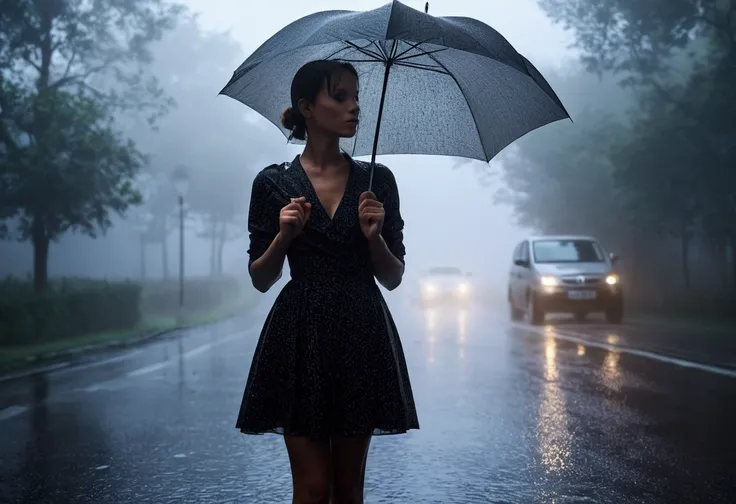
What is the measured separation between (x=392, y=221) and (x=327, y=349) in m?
0.51

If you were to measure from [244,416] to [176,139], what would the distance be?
33393 millimetres

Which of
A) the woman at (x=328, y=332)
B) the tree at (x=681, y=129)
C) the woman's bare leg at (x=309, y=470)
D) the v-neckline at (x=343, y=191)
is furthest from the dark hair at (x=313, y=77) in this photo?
the tree at (x=681, y=129)

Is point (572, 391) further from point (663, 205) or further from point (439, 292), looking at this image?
point (439, 292)

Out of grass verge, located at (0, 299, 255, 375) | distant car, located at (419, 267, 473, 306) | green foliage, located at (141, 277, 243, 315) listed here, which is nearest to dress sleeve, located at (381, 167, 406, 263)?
grass verge, located at (0, 299, 255, 375)

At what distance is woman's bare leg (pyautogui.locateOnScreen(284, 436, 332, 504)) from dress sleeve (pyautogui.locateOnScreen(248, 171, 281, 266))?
63 centimetres

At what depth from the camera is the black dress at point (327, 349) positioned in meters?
2.92

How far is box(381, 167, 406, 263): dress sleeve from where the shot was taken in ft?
10.3

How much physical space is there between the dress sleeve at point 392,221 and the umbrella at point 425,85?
37 centimetres

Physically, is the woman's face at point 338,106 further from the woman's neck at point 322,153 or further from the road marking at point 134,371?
the road marking at point 134,371

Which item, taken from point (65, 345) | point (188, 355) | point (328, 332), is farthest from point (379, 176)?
point (65, 345)

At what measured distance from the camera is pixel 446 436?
6910 mm

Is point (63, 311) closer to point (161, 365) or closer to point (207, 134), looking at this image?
point (161, 365)

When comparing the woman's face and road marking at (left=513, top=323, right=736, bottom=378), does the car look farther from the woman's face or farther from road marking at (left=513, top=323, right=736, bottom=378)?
the woman's face

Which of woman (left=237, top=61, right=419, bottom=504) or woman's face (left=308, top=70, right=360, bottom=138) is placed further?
woman's face (left=308, top=70, right=360, bottom=138)
